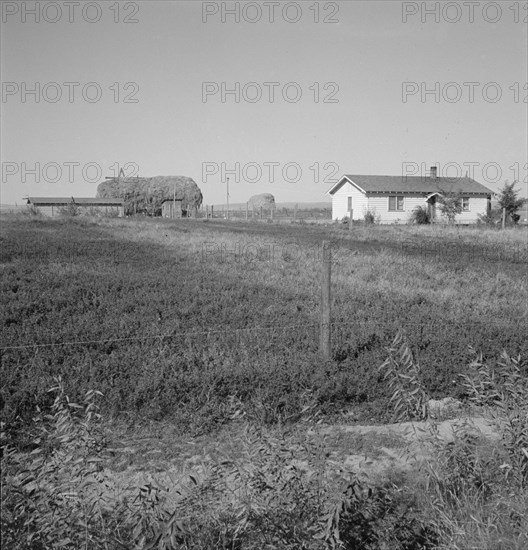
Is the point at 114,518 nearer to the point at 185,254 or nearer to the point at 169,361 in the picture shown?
the point at 169,361

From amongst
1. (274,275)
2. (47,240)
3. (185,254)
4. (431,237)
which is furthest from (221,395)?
(431,237)

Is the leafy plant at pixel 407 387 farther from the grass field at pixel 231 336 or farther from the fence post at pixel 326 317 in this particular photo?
the fence post at pixel 326 317

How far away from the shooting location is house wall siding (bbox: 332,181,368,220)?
4641cm

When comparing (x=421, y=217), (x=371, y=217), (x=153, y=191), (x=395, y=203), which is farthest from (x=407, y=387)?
(x=153, y=191)

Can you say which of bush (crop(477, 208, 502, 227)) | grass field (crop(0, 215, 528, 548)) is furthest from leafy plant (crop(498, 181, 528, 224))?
grass field (crop(0, 215, 528, 548))

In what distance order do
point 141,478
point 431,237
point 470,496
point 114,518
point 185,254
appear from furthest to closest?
1. point 431,237
2. point 185,254
3. point 141,478
4. point 470,496
5. point 114,518

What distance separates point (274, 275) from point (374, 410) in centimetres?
701

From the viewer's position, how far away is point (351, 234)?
2850 centimetres

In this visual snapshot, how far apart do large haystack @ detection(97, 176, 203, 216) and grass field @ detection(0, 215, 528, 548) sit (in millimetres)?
55902

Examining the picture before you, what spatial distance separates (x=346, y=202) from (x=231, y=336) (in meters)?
41.6

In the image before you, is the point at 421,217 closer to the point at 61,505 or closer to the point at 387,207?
the point at 387,207

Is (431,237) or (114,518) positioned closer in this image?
(114,518)

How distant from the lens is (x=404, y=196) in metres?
46.3

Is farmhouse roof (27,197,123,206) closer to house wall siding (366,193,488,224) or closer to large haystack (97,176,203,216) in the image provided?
large haystack (97,176,203,216)
